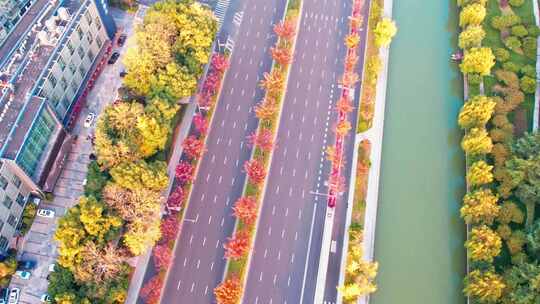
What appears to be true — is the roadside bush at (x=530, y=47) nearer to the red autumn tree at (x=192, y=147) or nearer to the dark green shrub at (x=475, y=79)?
the dark green shrub at (x=475, y=79)

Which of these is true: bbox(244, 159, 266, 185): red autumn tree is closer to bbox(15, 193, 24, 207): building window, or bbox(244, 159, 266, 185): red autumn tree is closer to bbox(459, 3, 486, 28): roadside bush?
bbox(15, 193, 24, 207): building window

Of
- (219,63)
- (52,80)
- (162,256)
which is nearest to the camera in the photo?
(162,256)

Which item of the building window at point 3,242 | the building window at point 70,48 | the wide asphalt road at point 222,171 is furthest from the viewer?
the building window at point 70,48

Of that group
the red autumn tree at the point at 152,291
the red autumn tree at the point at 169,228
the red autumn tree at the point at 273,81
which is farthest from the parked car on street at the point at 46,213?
the red autumn tree at the point at 273,81

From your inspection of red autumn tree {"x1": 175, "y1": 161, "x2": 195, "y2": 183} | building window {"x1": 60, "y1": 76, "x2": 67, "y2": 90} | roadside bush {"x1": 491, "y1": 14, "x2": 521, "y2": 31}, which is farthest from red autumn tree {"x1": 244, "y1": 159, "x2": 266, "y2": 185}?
roadside bush {"x1": 491, "y1": 14, "x2": 521, "y2": 31}

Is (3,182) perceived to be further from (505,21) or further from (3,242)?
(505,21)

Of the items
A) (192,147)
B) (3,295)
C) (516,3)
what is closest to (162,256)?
(192,147)
